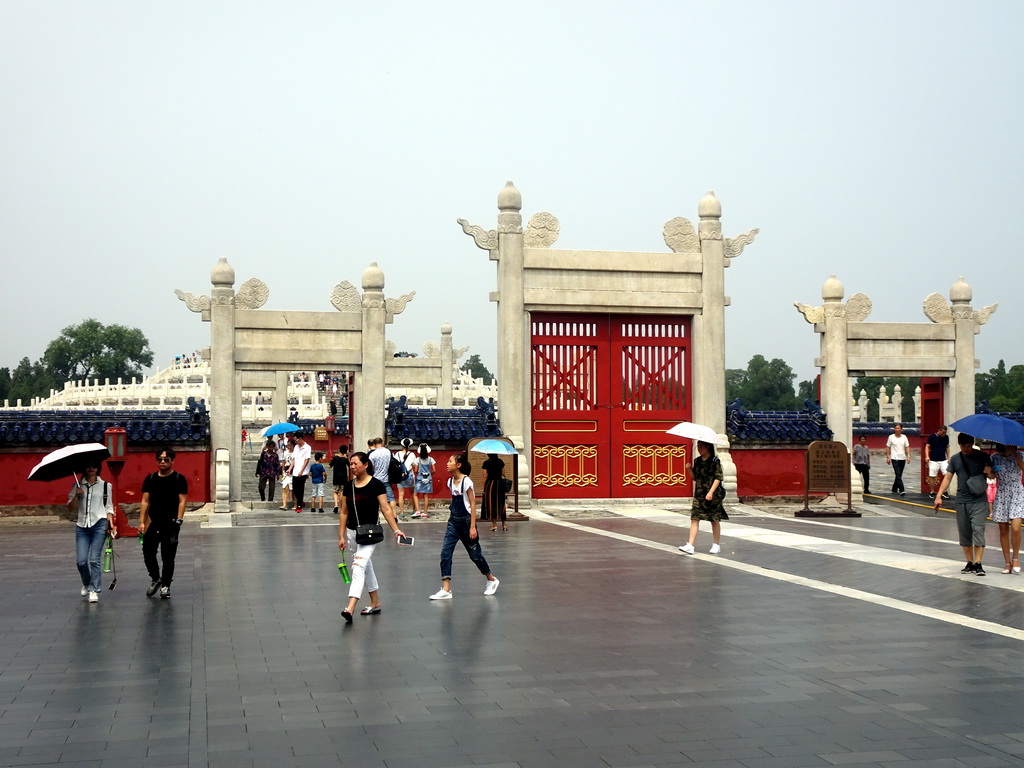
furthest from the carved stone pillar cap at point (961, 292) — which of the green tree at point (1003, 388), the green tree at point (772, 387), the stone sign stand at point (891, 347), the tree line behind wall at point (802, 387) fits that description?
the green tree at point (772, 387)

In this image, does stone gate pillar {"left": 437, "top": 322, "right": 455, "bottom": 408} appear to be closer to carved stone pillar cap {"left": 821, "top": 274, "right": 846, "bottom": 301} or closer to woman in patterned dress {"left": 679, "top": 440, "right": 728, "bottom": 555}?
carved stone pillar cap {"left": 821, "top": 274, "right": 846, "bottom": 301}

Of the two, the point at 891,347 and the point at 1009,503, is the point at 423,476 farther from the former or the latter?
the point at 1009,503

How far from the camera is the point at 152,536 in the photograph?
12203 mm

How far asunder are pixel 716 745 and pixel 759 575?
23.3 ft

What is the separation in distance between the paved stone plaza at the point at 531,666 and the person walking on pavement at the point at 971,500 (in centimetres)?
32

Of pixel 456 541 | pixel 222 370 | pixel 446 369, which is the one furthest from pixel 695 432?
pixel 446 369

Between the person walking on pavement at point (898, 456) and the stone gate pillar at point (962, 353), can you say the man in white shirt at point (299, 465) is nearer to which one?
the person walking on pavement at point (898, 456)

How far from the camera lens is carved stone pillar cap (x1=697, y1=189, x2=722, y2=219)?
79.8 ft

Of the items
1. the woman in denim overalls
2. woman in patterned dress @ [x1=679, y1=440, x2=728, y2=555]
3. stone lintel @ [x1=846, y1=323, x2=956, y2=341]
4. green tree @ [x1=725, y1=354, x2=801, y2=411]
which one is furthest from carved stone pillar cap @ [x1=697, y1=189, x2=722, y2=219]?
green tree @ [x1=725, y1=354, x2=801, y2=411]

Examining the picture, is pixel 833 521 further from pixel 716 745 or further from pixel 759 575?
pixel 716 745

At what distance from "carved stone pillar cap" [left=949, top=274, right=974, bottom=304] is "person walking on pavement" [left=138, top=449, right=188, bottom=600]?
59.0 feet

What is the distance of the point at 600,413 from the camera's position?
77.2 feet

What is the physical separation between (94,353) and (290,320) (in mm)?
77630

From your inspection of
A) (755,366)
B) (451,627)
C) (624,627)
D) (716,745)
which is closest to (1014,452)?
(624,627)
